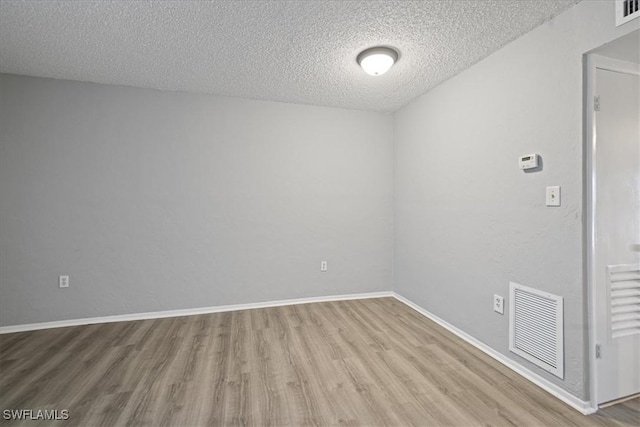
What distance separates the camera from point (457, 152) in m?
2.65

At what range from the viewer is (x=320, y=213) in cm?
357

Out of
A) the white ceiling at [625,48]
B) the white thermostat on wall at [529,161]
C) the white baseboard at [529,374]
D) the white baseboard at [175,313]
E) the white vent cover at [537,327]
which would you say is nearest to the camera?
the white ceiling at [625,48]

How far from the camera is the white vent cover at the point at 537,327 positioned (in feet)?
5.83

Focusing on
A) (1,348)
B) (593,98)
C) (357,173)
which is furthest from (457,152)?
(1,348)

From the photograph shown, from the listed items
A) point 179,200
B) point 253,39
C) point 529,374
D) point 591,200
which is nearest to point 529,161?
point 591,200

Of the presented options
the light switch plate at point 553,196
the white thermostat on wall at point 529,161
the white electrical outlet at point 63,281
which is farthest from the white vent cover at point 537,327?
the white electrical outlet at point 63,281

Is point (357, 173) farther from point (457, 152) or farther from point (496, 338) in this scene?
point (496, 338)

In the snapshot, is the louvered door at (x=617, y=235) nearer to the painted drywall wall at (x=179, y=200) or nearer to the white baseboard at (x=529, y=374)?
the white baseboard at (x=529, y=374)

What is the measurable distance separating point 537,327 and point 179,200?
3.41m

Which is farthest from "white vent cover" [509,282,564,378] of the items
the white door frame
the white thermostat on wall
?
the white thermostat on wall

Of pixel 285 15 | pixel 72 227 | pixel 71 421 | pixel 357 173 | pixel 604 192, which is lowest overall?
pixel 71 421

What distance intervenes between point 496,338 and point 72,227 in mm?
4049

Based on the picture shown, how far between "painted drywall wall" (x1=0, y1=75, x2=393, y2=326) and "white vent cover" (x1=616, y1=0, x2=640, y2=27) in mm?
2428

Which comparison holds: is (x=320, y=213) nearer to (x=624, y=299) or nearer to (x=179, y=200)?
(x=179, y=200)
